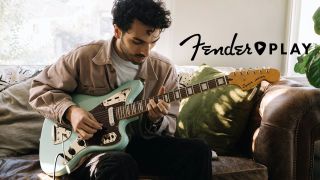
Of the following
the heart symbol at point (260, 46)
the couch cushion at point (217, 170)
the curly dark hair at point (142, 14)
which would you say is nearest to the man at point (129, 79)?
the curly dark hair at point (142, 14)

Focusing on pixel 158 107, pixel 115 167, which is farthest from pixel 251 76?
pixel 115 167

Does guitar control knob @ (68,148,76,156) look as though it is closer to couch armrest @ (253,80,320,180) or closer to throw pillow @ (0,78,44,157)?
throw pillow @ (0,78,44,157)

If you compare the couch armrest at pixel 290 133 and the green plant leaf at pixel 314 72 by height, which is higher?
the green plant leaf at pixel 314 72

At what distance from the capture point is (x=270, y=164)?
1457 millimetres

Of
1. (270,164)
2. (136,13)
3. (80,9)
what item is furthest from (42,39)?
(270,164)

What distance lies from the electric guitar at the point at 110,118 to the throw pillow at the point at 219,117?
406 millimetres

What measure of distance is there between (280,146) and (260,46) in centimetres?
106

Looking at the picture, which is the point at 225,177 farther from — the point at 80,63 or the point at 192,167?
the point at 80,63

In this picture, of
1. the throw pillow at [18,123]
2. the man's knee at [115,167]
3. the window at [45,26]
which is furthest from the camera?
the window at [45,26]

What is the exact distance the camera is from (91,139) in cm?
134

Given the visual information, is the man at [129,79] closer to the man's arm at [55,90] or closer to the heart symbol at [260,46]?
→ the man's arm at [55,90]

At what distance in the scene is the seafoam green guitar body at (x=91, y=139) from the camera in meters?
1.32

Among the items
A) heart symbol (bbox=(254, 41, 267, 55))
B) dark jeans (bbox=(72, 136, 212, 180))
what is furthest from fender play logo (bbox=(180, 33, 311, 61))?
dark jeans (bbox=(72, 136, 212, 180))

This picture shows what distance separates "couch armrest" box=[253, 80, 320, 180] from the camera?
4.58 ft
